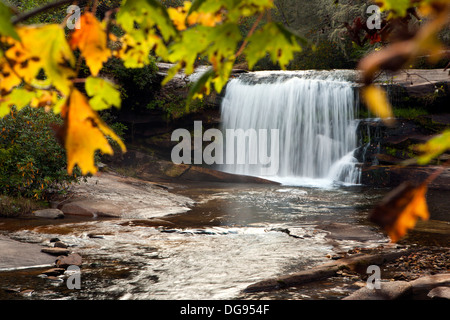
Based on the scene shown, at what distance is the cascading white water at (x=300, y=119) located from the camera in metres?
16.1

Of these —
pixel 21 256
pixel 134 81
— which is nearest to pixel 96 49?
pixel 21 256

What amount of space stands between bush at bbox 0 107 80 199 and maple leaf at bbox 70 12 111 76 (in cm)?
833

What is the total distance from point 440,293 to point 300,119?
13.3 meters

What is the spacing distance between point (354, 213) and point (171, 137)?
9745mm

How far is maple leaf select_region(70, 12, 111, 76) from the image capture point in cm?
112

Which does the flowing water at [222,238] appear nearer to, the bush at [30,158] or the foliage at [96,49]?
the bush at [30,158]

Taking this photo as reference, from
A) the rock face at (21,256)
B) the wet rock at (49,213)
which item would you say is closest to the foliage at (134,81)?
the wet rock at (49,213)

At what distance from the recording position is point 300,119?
17.0 meters

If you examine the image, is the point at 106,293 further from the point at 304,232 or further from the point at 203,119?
the point at 203,119

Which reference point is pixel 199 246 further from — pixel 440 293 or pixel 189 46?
pixel 189 46

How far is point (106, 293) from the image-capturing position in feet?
14.0

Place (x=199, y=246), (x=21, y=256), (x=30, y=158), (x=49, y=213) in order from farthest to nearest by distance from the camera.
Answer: (x=30, y=158) → (x=49, y=213) → (x=199, y=246) → (x=21, y=256)

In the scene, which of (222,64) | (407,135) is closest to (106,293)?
(222,64)

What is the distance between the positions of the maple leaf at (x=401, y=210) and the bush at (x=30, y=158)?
8.96m
